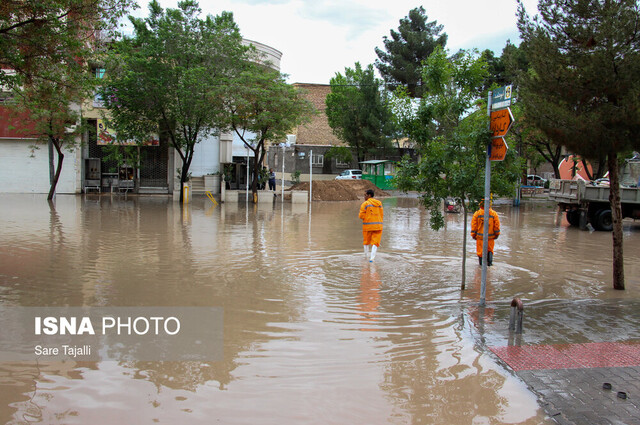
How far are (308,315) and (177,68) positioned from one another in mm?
20114

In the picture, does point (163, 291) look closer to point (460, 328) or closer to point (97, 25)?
point (460, 328)

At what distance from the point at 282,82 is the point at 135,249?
1611cm

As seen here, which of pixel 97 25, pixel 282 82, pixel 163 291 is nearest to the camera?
Result: pixel 163 291

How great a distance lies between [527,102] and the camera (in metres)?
8.71

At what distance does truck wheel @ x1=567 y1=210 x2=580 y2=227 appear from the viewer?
765 inches

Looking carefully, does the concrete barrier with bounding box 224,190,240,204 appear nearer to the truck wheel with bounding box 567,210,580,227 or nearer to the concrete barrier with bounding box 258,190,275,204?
the concrete barrier with bounding box 258,190,275,204

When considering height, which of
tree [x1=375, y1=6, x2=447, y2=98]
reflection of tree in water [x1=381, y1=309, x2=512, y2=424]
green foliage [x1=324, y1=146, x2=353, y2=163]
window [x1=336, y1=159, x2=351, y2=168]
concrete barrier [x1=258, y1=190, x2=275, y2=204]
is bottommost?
reflection of tree in water [x1=381, y1=309, x2=512, y2=424]

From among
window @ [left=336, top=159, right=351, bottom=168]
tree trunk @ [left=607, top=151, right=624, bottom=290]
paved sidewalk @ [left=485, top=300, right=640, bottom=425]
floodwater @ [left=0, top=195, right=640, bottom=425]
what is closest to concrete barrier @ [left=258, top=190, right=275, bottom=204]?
floodwater @ [left=0, top=195, right=640, bottom=425]

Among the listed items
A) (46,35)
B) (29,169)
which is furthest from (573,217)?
(29,169)

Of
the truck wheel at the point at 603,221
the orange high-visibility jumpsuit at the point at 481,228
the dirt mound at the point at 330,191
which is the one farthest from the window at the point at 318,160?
the orange high-visibility jumpsuit at the point at 481,228

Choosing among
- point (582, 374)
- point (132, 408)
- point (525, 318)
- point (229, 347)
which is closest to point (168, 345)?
point (229, 347)

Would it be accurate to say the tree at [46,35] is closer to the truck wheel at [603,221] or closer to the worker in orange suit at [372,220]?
the worker in orange suit at [372,220]

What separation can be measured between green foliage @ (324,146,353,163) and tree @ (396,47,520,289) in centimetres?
3814

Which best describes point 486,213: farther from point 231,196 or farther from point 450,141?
point 231,196
